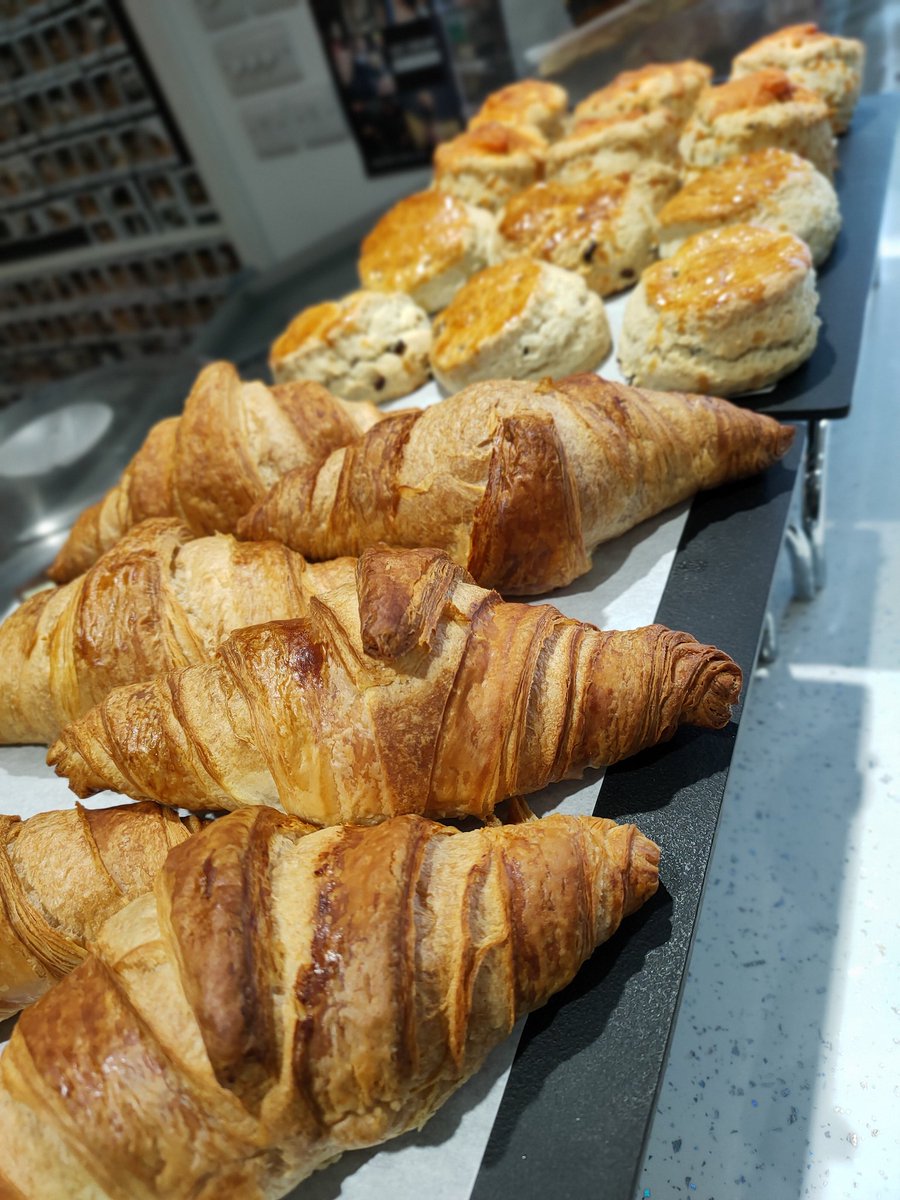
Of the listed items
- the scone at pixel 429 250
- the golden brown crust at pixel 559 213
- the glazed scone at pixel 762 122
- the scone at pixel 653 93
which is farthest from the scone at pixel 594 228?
the scone at pixel 653 93

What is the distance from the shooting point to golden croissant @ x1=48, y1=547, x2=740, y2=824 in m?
1.24

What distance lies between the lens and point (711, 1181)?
1.43 m

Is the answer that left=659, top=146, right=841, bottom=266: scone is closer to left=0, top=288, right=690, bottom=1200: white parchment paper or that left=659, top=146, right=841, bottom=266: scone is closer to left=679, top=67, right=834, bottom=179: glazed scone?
left=679, top=67, right=834, bottom=179: glazed scone

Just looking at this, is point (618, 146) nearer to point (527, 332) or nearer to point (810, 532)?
point (527, 332)

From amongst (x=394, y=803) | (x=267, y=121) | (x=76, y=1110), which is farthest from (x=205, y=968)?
(x=267, y=121)

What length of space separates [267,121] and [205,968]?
5.15 meters

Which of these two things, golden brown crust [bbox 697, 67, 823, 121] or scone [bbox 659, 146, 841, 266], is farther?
golden brown crust [bbox 697, 67, 823, 121]

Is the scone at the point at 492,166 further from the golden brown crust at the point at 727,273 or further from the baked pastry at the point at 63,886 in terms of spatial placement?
the baked pastry at the point at 63,886

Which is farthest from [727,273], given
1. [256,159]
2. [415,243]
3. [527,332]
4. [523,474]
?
[256,159]

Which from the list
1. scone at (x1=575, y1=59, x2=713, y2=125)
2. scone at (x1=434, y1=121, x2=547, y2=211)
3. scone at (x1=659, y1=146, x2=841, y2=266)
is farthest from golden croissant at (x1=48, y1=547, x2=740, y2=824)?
scone at (x1=575, y1=59, x2=713, y2=125)

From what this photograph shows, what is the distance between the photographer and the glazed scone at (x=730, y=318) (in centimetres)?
200

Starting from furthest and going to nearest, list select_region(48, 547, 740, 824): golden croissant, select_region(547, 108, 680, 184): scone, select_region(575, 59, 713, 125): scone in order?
select_region(575, 59, 713, 125): scone
select_region(547, 108, 680, 184): scone
select_region(48, 547, 740, 824): golden croissant

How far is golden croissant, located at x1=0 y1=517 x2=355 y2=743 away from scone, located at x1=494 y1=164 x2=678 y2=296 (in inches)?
66.9

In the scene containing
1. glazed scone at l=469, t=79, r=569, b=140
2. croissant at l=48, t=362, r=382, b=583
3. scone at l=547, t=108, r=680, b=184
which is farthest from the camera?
glazed scone at l=469, t=79, r=569, b=140
